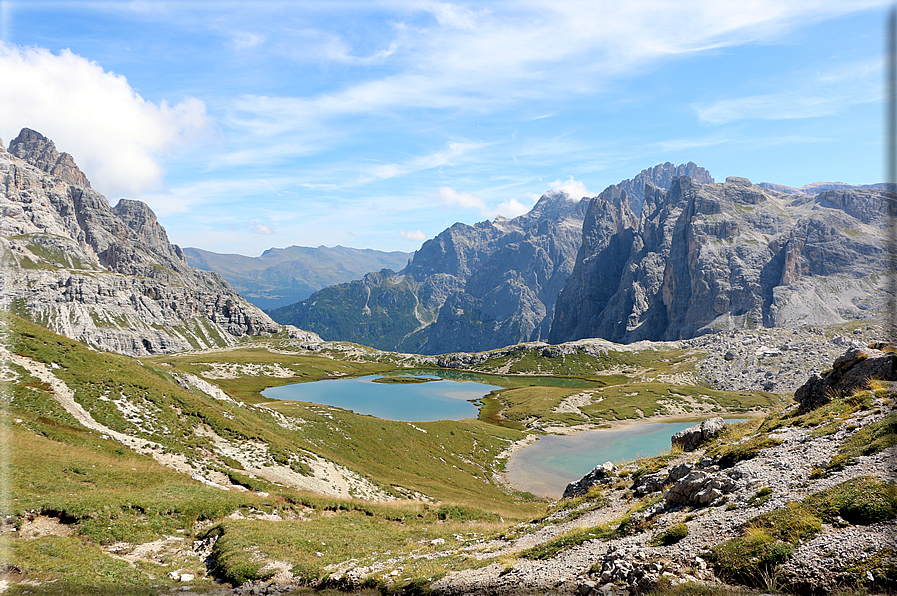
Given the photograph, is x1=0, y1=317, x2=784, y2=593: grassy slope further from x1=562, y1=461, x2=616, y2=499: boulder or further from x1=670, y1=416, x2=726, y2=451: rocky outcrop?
x1=670, y1=416, x2=726, y2=451: rocky outcrop

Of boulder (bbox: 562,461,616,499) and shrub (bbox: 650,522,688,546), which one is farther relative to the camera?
boulder (bbox: 562,461,616,499)

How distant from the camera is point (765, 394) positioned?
158 metres

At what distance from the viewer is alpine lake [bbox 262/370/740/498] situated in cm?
7069

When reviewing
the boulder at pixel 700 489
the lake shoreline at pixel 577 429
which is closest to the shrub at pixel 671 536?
the boulder at pixel 700 489

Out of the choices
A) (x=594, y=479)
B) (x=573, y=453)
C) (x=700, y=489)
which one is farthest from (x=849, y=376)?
(x=573, y=453)

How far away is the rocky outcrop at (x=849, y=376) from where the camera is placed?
78.2ft

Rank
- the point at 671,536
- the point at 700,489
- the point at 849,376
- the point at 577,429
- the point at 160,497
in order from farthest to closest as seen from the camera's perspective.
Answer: the point at 577,429 < the point at 849,376 < the point at 160,497 < the point at 700,489 < the point at 671,536

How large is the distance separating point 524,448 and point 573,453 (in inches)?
391

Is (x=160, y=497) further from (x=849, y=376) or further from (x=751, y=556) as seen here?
(x=849, y=376)

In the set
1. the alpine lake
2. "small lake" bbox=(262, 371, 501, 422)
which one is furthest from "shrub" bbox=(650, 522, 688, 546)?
"small lake" bbox=(262, 371, 501, 422)

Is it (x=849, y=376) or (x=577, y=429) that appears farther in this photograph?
(x=577, y=429)

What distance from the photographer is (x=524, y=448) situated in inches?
3388

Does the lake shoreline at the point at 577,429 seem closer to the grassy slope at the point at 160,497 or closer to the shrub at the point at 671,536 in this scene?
the grassy slope at the point at 160,497

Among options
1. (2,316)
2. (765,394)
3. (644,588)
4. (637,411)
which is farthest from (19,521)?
(765,394)
